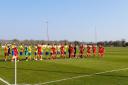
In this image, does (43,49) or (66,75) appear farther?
(43,49)

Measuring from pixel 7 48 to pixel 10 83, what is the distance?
2149 centimetres

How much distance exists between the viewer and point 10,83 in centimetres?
1590

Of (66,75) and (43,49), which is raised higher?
(43,49)

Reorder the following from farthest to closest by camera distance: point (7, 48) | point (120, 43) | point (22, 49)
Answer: point (120, 43)
point (22, 49)
point (7, 48)

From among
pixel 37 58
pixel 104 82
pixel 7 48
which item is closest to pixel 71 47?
pixel 37 58

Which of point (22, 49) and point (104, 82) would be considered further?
point (22, 49)

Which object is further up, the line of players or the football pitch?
the line of players

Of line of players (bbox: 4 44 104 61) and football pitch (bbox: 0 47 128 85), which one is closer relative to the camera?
football pitch (bbox: 0 47 128 85)

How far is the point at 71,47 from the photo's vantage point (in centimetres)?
4284

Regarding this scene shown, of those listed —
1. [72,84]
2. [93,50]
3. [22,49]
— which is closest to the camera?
[72,84]

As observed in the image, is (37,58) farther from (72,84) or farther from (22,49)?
(72,84)

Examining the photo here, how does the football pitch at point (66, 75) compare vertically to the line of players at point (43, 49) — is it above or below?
below

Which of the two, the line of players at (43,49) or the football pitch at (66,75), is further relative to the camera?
the line of players at (43,49)

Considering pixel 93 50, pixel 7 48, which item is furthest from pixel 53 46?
pixel 93 50
